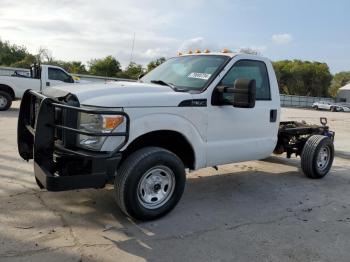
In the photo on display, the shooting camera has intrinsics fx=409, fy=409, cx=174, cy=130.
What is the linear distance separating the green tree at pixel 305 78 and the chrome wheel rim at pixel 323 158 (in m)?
67.5

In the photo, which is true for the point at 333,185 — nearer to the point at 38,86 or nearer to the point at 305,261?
the point at 305,261

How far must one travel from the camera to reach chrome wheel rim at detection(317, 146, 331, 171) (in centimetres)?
701

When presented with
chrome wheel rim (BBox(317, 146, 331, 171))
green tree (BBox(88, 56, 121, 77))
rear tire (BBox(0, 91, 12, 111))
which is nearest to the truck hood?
chrome wheel rim (BBox(317, 146, 331, 171))

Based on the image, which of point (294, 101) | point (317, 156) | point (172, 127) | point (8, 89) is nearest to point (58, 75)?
point (8, 89)

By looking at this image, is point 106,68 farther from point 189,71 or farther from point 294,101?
point 189,71

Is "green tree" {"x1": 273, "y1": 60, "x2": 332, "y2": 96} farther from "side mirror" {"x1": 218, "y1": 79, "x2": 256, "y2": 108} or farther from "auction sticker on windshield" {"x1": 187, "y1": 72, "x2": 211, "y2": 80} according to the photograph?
"side mirror" {"x1": 218, "y1": 79, "x2": 256, "y2": 108}

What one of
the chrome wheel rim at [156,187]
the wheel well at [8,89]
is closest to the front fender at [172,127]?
the chrome wheel rim at [156,187]

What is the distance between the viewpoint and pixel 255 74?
5.80m

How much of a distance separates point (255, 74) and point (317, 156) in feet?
6.63

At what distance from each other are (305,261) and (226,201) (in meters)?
1.79

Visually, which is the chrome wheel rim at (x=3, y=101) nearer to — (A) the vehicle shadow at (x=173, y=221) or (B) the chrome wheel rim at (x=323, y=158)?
(A) the vehicle shadow at (x=173, y=221)

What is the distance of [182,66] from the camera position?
18.5 feet

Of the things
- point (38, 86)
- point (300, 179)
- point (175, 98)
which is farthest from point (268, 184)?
point (38, 86)

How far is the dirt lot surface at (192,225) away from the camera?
374 centimetres
